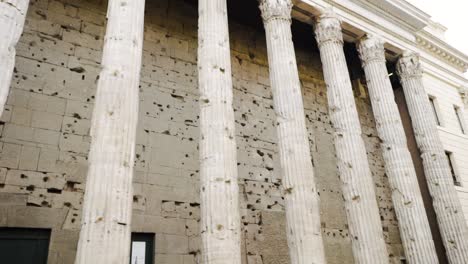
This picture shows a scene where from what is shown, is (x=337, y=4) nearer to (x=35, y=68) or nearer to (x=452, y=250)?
(x=452, y=250)

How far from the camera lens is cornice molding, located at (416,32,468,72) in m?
12.1

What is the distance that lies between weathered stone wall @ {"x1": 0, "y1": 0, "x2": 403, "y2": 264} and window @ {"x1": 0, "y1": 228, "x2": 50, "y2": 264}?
146 mm

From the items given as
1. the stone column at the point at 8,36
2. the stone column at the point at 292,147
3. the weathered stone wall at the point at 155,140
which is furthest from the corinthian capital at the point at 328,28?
the stone column at the point at 8,36

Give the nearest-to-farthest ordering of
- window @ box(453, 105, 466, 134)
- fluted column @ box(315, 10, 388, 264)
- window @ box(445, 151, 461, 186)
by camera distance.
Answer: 1. fluted column @ box(315, 10, 388, 264)
2. window @ box(445, 151, 461, 186)
3. window @ box(453, 105, 466, 134)

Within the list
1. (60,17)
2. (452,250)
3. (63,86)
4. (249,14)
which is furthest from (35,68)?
(452,250)

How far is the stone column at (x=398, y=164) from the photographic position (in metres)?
7.91

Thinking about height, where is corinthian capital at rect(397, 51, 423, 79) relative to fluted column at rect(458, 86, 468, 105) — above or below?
below

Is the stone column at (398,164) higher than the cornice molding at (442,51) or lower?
lower

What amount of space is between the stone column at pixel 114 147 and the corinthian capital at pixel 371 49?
6.13 meters

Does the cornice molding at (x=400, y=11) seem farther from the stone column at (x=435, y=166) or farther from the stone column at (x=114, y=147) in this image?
the stone column at (x=114, y=147)

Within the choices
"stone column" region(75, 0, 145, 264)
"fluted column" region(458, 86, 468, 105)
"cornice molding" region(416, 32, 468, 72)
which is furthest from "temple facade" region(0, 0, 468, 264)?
"fluted column" region(458, 86, 468, 105)

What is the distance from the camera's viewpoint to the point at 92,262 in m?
4.40

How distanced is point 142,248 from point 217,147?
284 cm

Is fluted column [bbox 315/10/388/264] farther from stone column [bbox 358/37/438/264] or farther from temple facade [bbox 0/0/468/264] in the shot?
A: stone column [bbox 358/37/438/264]
